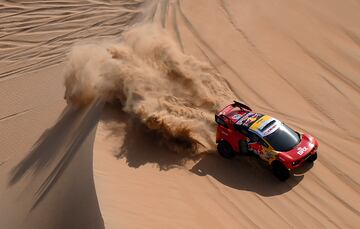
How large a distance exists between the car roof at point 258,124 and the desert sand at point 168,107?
877 mm

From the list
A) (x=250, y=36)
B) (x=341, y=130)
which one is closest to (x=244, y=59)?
(x=250, y=36)

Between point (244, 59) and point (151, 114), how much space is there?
5.21 m

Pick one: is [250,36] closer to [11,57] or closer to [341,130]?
[341,130]

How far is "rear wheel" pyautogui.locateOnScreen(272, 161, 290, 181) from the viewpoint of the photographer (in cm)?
1098

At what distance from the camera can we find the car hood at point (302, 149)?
35.9 ft

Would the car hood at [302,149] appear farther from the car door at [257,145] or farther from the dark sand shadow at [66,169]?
the dark sand shadow at [66,169]

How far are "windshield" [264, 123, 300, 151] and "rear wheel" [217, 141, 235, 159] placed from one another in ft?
3.03

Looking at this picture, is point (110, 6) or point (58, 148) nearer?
point (58, 148)

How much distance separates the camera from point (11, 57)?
1809 cm

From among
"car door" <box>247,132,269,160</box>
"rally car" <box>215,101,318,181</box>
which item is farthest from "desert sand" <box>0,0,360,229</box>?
"car door" <box>247,132,269,160</box>

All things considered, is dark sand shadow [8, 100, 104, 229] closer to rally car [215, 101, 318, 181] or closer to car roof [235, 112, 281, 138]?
rally car [215, 101, 318, 181]

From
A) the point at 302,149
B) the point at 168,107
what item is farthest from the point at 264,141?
the point at 168,107

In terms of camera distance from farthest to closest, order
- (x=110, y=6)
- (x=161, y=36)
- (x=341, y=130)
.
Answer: (x=110, y=6)
(x=161, y=36)
(x=341, y=130)

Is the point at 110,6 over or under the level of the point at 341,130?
over
